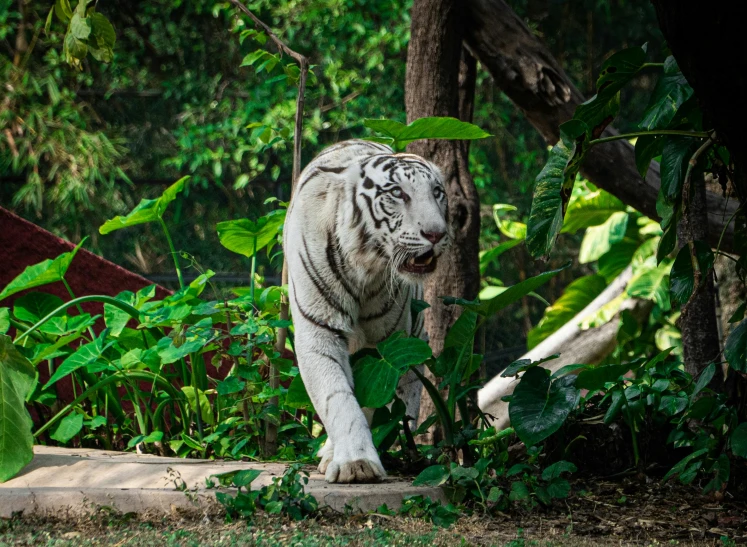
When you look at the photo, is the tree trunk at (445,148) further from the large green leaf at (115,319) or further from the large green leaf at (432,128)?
the large green leaf at (115,319)

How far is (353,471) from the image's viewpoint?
233cm

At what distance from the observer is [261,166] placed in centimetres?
772

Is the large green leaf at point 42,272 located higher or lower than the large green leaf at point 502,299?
higher

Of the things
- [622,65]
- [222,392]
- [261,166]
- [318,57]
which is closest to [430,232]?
[622,65]

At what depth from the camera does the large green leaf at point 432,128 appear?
9.27 feet

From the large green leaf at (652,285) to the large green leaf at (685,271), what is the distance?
123 inches

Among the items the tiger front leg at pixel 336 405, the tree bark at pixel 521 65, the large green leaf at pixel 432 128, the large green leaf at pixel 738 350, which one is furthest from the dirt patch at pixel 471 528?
the tree bark at pixel 521 65

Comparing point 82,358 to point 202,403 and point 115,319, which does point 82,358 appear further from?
point 202,403

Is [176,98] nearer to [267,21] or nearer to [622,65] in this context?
[267,21]

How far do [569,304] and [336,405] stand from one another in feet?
13.4

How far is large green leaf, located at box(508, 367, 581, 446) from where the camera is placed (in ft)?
7.58

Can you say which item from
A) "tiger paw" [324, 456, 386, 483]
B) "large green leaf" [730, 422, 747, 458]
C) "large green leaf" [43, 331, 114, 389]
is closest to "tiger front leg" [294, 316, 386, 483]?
"tiger paw" [324, 456, 386, 483]

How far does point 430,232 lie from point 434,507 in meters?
0.80

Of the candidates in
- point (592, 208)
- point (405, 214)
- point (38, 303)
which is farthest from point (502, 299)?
point (592, 208)
